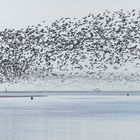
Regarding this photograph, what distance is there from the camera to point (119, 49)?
72688 mm

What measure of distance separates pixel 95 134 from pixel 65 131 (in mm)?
2496

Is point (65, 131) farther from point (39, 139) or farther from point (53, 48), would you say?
point (53, 48)

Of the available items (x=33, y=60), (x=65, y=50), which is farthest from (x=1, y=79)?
(x=65, y=50)

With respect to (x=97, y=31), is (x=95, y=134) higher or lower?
lower

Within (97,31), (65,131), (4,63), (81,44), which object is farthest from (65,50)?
(65,131)

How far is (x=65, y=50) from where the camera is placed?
82.4 meters

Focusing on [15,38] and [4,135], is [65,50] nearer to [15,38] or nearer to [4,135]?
[15,38]

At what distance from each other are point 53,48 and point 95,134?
51166mm

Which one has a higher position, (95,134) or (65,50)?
(65,50)

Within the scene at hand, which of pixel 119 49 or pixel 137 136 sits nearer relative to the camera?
pixel 137 136

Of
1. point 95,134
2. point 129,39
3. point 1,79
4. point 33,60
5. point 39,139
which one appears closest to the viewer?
point 39,139

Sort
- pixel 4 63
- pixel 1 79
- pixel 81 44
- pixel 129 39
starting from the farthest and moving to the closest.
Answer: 1. pixel 1 79
2. pixel 4 63
3. pixel 81 44
4. pixel 129 39

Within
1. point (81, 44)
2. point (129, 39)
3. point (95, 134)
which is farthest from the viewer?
point (81, 44)

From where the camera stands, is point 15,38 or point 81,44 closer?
point 81,44
